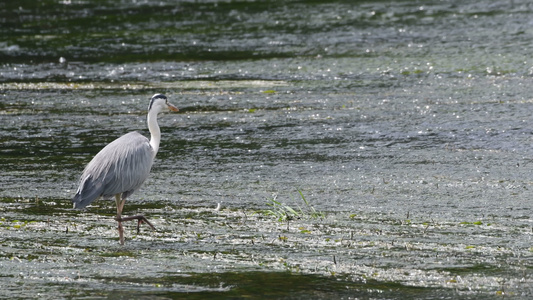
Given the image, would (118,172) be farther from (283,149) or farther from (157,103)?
(283,149)

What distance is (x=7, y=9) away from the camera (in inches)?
1032

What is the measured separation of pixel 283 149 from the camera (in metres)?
12.3

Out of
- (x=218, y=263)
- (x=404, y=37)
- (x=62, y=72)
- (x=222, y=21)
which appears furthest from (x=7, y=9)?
(x=218, y=263)

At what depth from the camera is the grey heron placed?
8844mm

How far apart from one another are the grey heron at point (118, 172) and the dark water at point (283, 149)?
0.33m

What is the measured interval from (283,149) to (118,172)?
3622 mm

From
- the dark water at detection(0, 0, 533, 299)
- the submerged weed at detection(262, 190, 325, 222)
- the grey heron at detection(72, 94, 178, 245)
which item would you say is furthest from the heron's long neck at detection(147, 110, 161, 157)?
the submerged weed at detection(262, 190, 325, 222)

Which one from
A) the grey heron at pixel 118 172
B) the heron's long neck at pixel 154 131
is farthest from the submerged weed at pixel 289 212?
the heron's long neck at pixel 154 131

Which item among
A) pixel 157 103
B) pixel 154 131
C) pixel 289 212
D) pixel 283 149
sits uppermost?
pixel 157 103

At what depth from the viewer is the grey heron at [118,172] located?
8844 mm

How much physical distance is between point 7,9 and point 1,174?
16007 millimetres

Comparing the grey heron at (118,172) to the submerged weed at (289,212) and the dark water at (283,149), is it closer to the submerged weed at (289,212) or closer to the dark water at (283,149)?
the dark water at (283,149)

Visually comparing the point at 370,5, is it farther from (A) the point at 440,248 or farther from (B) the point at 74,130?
(A) the point at 440,248

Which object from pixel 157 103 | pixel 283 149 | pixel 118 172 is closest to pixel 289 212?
pixel 118 172
